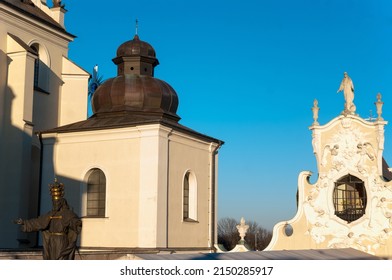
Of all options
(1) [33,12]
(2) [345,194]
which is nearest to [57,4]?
(1) [33,12]

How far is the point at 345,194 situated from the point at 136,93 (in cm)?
947

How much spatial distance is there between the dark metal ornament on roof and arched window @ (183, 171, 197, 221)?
288 cm

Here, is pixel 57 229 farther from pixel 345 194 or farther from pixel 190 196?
pixel 345 194

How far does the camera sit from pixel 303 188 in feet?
82.7

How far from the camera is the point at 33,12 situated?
3102 centimetres

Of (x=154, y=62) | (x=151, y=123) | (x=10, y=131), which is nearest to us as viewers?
(x=151, y=123)

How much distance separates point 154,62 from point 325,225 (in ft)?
35.3

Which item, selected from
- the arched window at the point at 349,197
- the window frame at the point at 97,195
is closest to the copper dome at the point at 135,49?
the window frame at the point at 97,195

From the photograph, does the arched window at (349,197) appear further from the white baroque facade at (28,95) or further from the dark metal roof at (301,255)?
the white baroque facade at (28,95)

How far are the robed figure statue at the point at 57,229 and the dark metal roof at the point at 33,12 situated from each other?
18162 mm

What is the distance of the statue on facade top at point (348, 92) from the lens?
25.1 meters

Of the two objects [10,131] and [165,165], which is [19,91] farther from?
[165,165]
